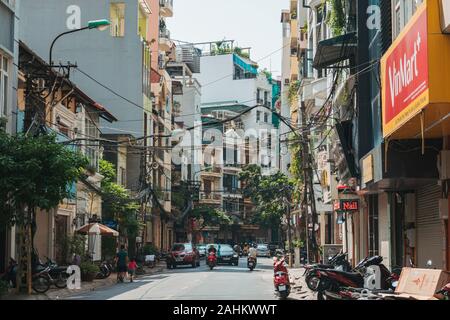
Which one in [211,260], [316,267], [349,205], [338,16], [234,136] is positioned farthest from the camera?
[234,136]

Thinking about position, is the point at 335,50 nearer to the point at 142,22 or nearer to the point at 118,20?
the point at 118,20

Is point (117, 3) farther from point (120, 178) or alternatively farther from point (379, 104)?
point (379, 104)

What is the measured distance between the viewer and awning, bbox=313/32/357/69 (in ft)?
82.9

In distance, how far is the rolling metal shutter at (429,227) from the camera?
761 inches

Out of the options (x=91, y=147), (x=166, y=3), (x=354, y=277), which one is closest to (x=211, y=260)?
(x=91, y=147)

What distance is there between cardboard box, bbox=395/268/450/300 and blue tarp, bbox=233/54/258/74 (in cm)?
8106

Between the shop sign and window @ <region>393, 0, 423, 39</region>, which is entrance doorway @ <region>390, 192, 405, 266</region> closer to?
window @ <region>393, 0, 423, 39</region>

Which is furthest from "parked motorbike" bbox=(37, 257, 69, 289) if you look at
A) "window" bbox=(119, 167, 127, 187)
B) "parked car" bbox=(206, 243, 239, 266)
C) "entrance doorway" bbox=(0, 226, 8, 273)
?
"window" bbox=(119, 167, 127, 187)

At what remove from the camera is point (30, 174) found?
69.4 ft

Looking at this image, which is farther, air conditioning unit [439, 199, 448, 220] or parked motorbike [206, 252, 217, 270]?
parked motorbike [206, 252, 217, 270]

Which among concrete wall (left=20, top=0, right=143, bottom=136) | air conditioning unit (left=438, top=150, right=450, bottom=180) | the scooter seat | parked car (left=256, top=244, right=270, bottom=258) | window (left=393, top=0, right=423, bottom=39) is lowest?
parked car (left=256, top=244, right=270, bottom=258)

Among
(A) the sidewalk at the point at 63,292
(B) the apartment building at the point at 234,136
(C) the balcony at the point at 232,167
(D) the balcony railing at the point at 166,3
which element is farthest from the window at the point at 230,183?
(A) the sidewalk at the point at 63,292

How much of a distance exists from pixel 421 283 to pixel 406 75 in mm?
4037

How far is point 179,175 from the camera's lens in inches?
3007
